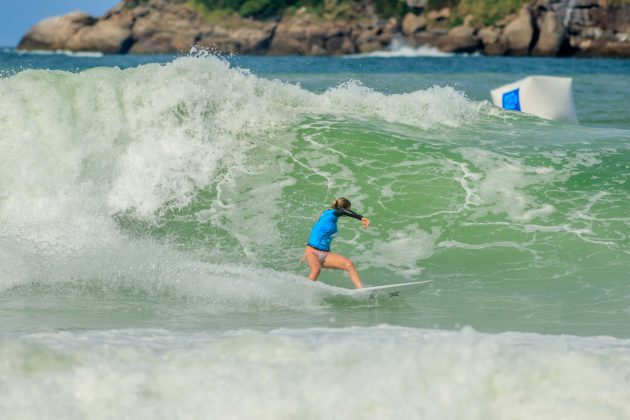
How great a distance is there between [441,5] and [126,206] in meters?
101

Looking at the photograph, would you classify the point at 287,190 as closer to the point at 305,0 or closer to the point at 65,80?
the point at 65,80

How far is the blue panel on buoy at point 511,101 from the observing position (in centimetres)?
1978

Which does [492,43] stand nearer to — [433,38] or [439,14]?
[433,38]

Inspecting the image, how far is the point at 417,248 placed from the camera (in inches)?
497

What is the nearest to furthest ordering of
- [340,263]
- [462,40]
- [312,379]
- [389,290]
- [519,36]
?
[312,379]
[389,290]
[340,263]
[519,36]
[462,40]

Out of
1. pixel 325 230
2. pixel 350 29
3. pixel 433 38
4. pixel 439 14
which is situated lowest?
pixel 433 38

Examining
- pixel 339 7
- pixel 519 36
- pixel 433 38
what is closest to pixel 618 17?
pixel 519 36

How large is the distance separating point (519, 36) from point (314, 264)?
8552 centimetres

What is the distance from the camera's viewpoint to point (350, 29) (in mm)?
112312

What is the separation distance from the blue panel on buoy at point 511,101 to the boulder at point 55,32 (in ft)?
333

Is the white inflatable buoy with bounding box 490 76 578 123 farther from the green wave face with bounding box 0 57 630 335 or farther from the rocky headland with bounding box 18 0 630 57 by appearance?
the rocky headland with bounding box 18 0 630 57

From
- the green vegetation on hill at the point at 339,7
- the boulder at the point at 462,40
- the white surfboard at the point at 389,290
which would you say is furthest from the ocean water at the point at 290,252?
the green vegetation on hill at the point at 339,7

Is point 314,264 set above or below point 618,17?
above

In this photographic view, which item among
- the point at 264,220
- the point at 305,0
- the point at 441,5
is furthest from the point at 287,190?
the point at 305,0
